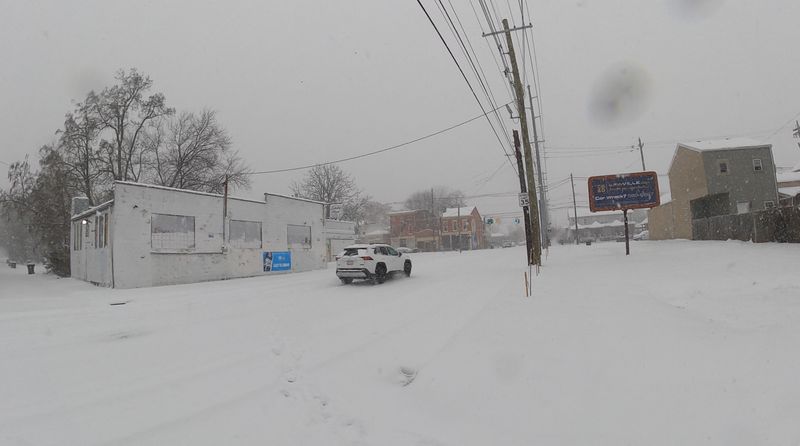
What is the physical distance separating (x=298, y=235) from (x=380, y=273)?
1080 centimetres

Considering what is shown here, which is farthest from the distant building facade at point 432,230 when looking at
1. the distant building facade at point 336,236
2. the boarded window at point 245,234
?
the boarded window at point 245,234

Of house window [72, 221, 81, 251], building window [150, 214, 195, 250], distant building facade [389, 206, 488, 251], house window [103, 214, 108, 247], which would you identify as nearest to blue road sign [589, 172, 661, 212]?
building window [150, 214, 195, 250]

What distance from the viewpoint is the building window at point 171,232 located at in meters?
18.0

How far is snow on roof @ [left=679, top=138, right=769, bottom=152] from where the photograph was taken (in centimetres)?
3039

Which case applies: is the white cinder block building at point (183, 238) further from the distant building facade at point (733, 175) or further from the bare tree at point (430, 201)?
the bare tree at point (430, 201)

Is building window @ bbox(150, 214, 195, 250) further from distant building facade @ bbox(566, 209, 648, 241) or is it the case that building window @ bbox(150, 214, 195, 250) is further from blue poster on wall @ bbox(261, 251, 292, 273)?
distant building facade @ bbox(566, 209, 648, 241)

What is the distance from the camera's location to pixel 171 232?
18625 millimetres

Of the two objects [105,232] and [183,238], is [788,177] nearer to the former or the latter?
[183,238]

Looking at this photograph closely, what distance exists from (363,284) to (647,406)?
42.3 ft

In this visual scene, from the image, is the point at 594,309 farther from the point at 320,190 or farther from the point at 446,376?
the point at 320,190

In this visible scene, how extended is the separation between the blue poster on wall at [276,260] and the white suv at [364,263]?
8082mm

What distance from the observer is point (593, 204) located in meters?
20.2

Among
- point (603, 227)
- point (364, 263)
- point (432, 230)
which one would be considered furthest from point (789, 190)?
point (603, 227)

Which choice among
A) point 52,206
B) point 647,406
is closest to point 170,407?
point 647,406
